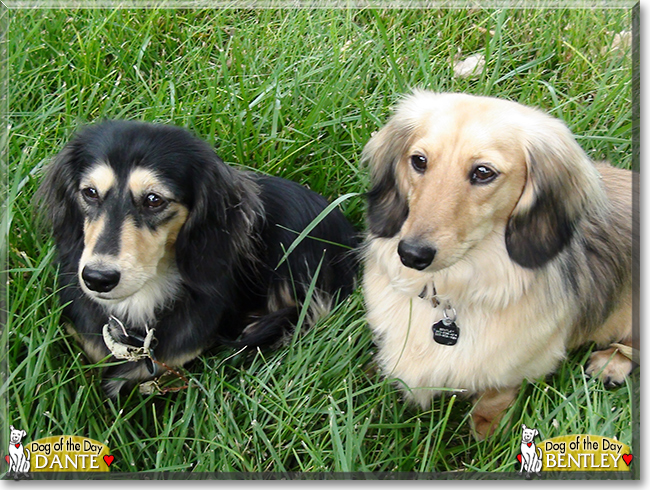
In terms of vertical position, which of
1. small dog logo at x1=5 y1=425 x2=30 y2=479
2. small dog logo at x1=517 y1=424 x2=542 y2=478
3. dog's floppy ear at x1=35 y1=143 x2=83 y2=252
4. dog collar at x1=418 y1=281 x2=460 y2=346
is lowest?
small dog logo at x1=5 y1=425 x2=30 y2=479

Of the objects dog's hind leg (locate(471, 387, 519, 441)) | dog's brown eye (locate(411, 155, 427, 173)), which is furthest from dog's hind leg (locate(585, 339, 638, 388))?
dog's brown eye (locate(411, 155, 427, 173))

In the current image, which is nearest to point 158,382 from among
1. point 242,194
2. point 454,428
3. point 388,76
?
point 242,194

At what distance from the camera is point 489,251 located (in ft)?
7.77

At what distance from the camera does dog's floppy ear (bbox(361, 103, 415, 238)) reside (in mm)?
2455

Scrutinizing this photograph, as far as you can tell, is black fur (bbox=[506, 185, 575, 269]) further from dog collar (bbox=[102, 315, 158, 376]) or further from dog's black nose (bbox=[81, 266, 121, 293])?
dog collar (bbox=[102, 315, 158, 376])

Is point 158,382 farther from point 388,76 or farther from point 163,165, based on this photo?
point 388,76

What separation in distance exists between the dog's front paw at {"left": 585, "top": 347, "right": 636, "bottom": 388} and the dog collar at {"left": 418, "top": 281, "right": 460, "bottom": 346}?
0.68m

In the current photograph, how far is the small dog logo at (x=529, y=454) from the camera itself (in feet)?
7.83

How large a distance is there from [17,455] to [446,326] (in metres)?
1.70

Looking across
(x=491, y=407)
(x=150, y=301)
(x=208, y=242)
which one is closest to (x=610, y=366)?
(x=491, y=407)

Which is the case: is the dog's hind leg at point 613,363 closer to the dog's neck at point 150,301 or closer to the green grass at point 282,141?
the green grass at point 282,141

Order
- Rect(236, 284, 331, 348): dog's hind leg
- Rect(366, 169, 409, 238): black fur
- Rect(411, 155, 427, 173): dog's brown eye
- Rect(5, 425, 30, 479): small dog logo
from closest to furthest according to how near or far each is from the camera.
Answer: Rect(411, 155, 427, 173): dog's brown eye, Rect(5, 425, 30, 479): small dog logo, Rect(366, 169, 409, 238): black fur, Rect(236, 284, 331, 348): dog's hind leg

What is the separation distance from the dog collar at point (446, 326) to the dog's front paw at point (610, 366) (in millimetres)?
681

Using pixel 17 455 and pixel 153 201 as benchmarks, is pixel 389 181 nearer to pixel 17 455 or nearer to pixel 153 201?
pixel 153 201
